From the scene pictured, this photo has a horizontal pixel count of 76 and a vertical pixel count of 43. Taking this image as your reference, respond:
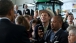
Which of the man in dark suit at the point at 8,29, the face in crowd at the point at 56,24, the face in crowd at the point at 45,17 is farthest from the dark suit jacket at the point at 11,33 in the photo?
the face in crowd at the point at 45,17

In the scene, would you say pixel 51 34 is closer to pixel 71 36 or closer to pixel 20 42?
pixel 71 36

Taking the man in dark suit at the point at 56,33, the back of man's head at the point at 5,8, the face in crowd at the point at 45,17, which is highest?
the back of man's head at the point at 5,8

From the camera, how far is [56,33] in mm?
3053

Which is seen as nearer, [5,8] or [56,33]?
[5,8]

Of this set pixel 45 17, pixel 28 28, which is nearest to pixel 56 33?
pixel 28 28

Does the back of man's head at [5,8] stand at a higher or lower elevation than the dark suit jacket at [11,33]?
higher

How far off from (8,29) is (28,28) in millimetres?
1181

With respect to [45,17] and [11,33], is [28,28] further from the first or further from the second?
[11,33]

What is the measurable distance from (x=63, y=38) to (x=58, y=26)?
0.23 meters

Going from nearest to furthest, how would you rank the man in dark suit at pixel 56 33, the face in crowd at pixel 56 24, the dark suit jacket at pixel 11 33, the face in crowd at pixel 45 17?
the dark suit jacket at pixel 11 33 < the man in dark suit at pixel 56 33 < the face in crowd at pixel 56 24 < the face in crowd at pixel 45 17

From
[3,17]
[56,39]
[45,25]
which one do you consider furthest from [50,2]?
[3,17]

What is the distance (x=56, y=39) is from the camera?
2994 mm

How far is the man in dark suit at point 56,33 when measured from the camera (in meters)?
2.98

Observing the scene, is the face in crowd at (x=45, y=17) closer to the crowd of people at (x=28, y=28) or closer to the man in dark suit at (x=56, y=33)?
the crowd of people at (x=28, y=28)
